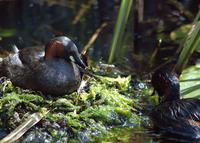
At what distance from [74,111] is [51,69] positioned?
0.52 m

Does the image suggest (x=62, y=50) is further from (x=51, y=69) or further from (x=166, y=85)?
(x=166, y=85)

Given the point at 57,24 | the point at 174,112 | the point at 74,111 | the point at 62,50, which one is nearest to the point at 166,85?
the point at 174,112

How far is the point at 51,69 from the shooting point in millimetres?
6582

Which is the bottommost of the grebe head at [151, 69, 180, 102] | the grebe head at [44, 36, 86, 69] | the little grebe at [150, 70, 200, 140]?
the little grebe at [150, 70, 200, 140]

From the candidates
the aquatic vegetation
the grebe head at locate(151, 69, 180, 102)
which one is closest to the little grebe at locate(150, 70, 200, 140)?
the grebe head at locate(151, 69, 180, 102)

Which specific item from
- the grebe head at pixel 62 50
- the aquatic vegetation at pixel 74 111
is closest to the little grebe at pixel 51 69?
the grebe head at pixel 62 50

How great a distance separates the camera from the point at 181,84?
25.0 feet

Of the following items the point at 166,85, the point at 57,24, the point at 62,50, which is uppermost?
the point at 57,24

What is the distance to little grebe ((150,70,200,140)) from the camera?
253 inches

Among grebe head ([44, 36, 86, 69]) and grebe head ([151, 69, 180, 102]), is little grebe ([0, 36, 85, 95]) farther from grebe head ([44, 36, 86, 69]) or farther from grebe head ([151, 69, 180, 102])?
grebe head ([151, 69, 180, 102])

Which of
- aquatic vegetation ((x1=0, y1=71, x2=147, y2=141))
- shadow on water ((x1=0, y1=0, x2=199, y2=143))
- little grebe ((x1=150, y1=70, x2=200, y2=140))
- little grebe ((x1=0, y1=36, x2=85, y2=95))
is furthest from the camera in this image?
shadow on water ((x1=0, y1=0, x2=199, y2=143))

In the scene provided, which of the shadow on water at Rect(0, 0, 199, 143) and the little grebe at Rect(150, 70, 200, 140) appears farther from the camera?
the shadow on water at Rect(0, 0, 199, 143)

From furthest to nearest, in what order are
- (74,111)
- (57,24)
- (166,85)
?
1. (57,24)
2. (166,85)
3. (74,111)

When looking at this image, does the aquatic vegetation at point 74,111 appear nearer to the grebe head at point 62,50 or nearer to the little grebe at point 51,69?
the little grebe at point 51,69
